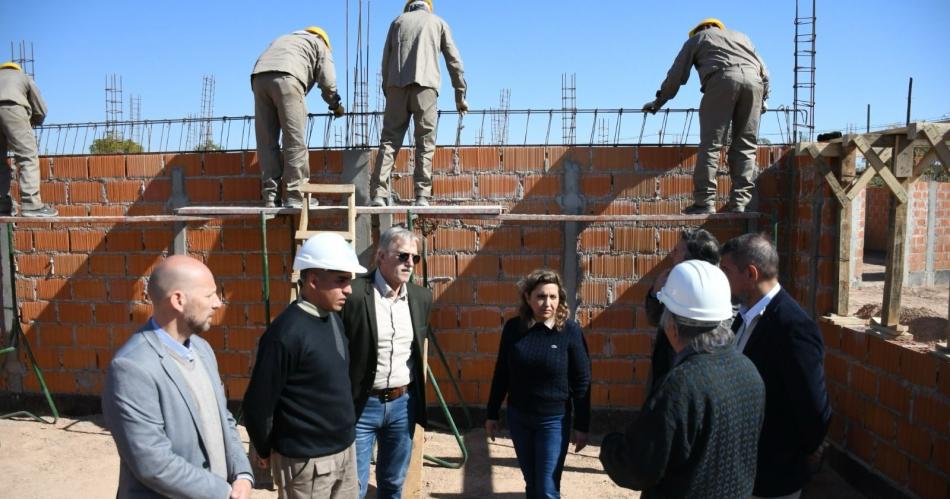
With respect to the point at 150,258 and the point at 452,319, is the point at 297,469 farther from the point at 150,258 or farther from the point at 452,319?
the point at 150,258

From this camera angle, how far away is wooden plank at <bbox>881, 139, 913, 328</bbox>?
452 centimetres

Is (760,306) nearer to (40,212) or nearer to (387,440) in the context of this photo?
(387,440)

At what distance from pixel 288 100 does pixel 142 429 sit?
3.70m

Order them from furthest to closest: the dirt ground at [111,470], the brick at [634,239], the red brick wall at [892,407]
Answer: the brick at [634,239]
the dirt ground at [111,470]
the red brick wall at [892,407]

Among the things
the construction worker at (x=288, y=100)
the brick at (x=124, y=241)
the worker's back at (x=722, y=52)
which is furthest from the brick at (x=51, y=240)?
the worker's back at (x=722, y=52)

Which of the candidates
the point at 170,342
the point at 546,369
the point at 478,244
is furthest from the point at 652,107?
the point at 170,342

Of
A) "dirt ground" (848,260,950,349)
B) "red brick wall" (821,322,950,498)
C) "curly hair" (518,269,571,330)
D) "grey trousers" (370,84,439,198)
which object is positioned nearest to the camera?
"curly hair" (518,269,571,330)

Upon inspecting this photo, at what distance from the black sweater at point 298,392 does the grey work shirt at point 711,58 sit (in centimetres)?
369

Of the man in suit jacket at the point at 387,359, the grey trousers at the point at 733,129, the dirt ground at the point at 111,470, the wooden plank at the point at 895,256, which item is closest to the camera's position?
the man in suit jacket at the point at 387,359

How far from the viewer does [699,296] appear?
2240 mm

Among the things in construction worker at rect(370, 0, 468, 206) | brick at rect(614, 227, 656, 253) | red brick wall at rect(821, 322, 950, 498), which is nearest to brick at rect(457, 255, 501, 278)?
construction worker at rect(370, 0, 468, 206)

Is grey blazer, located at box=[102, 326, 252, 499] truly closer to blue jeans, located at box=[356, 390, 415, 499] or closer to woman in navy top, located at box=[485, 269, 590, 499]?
blue jeans, located at box=[356, 390, 415, 499]

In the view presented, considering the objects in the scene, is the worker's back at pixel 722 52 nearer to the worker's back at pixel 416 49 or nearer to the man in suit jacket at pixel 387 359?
the worker's back at pixel 416 49

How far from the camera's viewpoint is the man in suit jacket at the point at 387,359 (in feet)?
11.7
